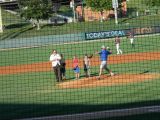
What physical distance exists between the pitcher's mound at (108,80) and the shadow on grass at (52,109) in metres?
4.80

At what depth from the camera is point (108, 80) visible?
20188mm

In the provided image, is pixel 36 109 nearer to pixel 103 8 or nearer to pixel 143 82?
pixel 143 82

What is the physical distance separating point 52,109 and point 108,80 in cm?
683

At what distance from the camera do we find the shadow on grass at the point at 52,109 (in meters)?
13.0

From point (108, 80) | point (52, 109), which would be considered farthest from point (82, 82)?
point (52, 109)

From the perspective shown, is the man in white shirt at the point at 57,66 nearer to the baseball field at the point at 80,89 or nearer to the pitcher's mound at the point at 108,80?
the baseball field at the point at 80,89

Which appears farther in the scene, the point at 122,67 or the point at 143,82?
the point at 122,67

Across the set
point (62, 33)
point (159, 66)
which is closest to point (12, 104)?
point (159, 66)

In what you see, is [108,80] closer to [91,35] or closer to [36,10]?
[36,10]

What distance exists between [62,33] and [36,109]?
1000 inches

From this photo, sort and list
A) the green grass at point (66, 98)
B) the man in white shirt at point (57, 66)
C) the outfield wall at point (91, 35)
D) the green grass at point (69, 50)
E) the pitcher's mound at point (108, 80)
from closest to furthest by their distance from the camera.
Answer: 1. the green grass at point (66, 98)
2. the pitcher's mound at point (108, 80)
3. the man in white shirt at point (57, 66)
4. the green grass at point (69, 50)
5. the outfield wall at point (91, 35)

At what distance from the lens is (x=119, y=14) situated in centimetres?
5041

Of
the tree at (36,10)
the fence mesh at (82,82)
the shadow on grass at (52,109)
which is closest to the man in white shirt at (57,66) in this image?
the fence mesh at (82,82)

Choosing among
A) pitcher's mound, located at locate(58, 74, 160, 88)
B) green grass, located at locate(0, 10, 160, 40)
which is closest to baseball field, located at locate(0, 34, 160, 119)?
pitcher's mound, located at locate(58, 74, 160, 88)
